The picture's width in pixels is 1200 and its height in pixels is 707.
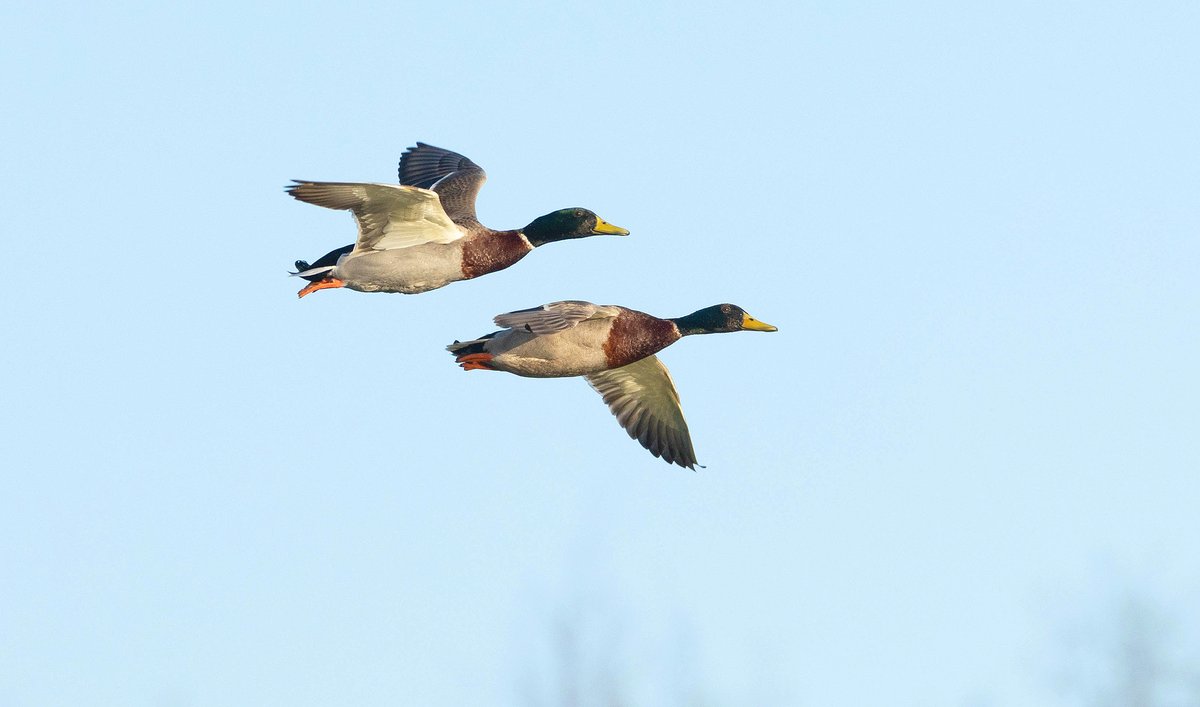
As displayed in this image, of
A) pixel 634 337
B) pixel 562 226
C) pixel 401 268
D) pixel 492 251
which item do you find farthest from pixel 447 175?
pixel 634 337

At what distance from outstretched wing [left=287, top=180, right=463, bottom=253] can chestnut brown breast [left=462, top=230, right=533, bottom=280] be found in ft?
0.74

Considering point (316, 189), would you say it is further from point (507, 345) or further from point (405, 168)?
point (405, 168)

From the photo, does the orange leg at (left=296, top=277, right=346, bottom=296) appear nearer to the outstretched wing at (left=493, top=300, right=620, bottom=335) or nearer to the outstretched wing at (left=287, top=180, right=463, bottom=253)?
the outstretched wing at (left=287, top=180, right=463, bottom=253)

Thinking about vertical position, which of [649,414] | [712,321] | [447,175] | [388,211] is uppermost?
[447,175]

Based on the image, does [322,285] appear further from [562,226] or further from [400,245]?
[562,226]

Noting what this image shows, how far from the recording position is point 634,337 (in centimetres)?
1989

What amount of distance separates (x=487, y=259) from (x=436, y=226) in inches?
27.4

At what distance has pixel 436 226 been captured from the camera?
19547 mm

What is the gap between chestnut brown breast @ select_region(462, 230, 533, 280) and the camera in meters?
19.7

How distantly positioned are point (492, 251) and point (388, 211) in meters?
1.29

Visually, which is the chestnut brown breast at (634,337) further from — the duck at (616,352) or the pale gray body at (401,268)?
the pale gray body at (401,268)

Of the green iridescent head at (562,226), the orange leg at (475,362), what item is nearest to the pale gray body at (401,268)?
the orange leg at (475,362)

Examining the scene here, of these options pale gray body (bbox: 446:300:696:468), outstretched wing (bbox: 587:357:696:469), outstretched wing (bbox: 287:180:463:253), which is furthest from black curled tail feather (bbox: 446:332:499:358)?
outstretched wing (bbox: 587:357:696:469)

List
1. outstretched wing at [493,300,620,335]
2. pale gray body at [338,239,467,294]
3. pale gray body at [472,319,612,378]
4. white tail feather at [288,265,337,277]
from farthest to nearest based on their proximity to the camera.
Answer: white tail feather at [288,265,337,277] → pale gray body at [472,319,612,378] → pale gray body at [338,239,467,294] → outstretched wing at [493,300,620,335]
